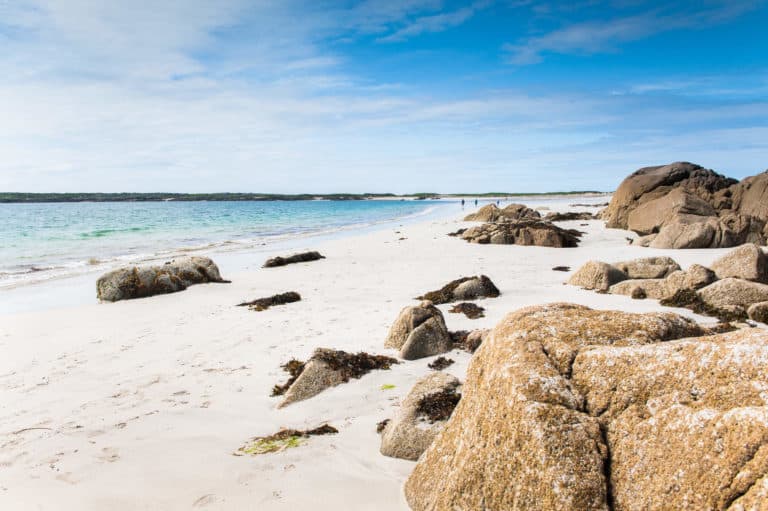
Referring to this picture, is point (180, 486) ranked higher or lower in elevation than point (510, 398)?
lower

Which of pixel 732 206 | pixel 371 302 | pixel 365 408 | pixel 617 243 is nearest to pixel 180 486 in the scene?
pixel 365 408

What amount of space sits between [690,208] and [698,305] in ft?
64.4

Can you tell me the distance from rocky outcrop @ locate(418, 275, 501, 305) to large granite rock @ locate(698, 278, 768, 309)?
16.4ft

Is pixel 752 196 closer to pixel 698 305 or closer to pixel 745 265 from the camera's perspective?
pixel 745 265

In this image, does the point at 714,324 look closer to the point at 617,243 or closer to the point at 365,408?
the point at 365,408

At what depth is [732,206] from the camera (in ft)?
93.5

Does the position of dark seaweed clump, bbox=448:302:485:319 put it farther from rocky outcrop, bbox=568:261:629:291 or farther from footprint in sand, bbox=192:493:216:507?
footprint in sand, bbox=192:493:216:507

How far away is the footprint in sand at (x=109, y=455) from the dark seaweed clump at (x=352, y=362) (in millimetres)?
3012

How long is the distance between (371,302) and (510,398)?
10.0 m

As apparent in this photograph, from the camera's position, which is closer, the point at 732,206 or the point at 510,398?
the point at 510,398

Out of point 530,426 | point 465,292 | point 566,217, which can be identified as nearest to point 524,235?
point 465,292

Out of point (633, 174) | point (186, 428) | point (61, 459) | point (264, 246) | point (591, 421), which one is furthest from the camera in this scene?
point (633, 174)

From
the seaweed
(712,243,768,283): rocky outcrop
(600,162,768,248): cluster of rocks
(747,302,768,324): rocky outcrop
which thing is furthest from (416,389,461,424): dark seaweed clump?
(600,162,768,248): cluster of rocks

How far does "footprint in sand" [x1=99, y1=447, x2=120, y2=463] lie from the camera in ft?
18.2
